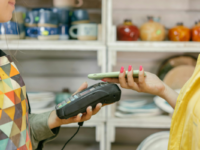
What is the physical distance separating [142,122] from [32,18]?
2.75 ft

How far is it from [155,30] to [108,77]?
592 millimetres

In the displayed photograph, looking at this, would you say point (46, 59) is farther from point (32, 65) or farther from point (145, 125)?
point (145, 125)

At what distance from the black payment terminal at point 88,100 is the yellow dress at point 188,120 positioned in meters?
0.21

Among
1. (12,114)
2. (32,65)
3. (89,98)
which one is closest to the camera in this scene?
(12,114)

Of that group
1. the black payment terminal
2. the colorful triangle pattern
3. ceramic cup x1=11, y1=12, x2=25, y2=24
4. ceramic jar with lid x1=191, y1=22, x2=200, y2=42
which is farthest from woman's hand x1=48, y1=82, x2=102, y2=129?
ceramic jar with lid x1=191, y1=22, x2=200, y2=42

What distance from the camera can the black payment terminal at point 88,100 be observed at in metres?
0.66

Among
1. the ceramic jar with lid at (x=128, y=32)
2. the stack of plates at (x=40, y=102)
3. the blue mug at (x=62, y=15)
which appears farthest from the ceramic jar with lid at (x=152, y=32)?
the stack of plates at (x=40, y=102)

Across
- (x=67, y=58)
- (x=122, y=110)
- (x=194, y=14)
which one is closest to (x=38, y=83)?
(x=67, y=58)

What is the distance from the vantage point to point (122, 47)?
1051mm

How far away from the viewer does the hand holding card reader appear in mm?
663

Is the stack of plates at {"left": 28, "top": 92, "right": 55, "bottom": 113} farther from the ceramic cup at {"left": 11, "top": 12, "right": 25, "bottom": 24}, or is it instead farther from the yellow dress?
the yellow dress

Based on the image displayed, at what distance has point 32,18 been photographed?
108 centimetres

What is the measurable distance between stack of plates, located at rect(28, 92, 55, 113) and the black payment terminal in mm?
514

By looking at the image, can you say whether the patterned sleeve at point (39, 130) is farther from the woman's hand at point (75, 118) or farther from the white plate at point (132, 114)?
the white plate at point (132, 114)
